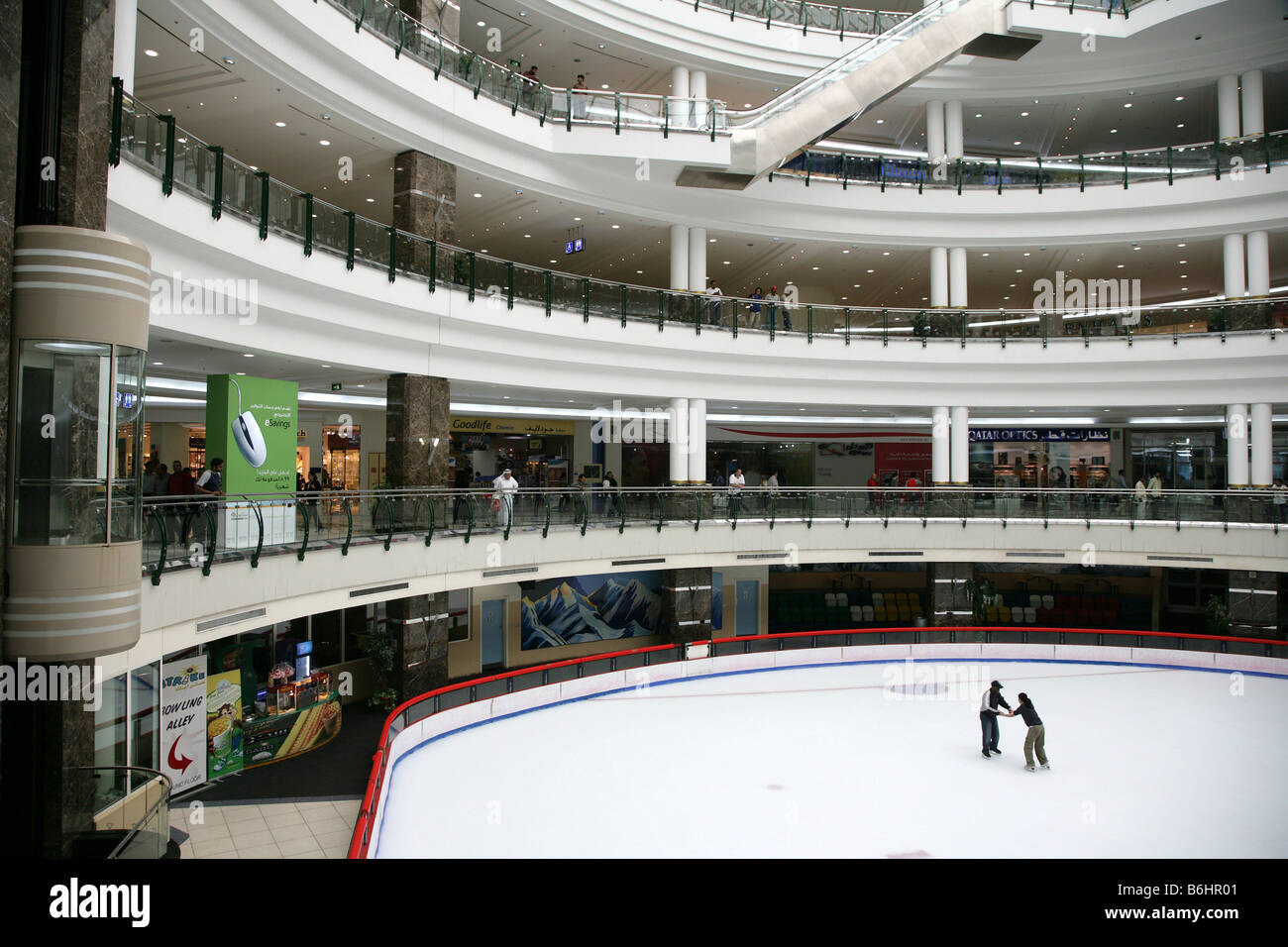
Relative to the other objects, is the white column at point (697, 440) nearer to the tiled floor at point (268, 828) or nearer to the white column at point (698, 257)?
the white column at point (698, 257)

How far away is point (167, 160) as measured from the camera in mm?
9500

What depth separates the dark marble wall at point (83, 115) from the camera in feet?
21.8

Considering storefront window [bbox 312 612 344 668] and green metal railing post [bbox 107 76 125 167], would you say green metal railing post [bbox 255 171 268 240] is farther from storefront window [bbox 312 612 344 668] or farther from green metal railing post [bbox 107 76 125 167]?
storefront window [bbox 312 612 344 668]

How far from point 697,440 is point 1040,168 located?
1193cm

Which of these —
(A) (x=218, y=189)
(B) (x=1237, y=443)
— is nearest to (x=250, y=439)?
(A) (x=218, y=189)

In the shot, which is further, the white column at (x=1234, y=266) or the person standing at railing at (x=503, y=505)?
the white column at (x=1234, y=266)

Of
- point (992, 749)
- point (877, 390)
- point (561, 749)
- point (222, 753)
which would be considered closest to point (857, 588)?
point (877, 390)

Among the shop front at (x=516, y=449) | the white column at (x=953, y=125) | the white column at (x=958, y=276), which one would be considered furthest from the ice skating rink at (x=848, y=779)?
the white column at (x=953, y=125)

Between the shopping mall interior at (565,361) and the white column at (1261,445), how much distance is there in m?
0.10

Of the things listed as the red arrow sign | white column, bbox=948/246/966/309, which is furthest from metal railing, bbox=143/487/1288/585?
white column, bbox=948/246/966/309

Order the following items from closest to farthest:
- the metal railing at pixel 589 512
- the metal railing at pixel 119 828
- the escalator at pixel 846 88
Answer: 1. the metal railing at pixel 119 828
2. the metal railing at pixel 589 512
3. the escalator at pixel 846 88

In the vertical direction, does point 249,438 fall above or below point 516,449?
below

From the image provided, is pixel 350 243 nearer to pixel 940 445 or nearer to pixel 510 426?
pixel 510 426

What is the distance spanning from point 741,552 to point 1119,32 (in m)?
16.2
